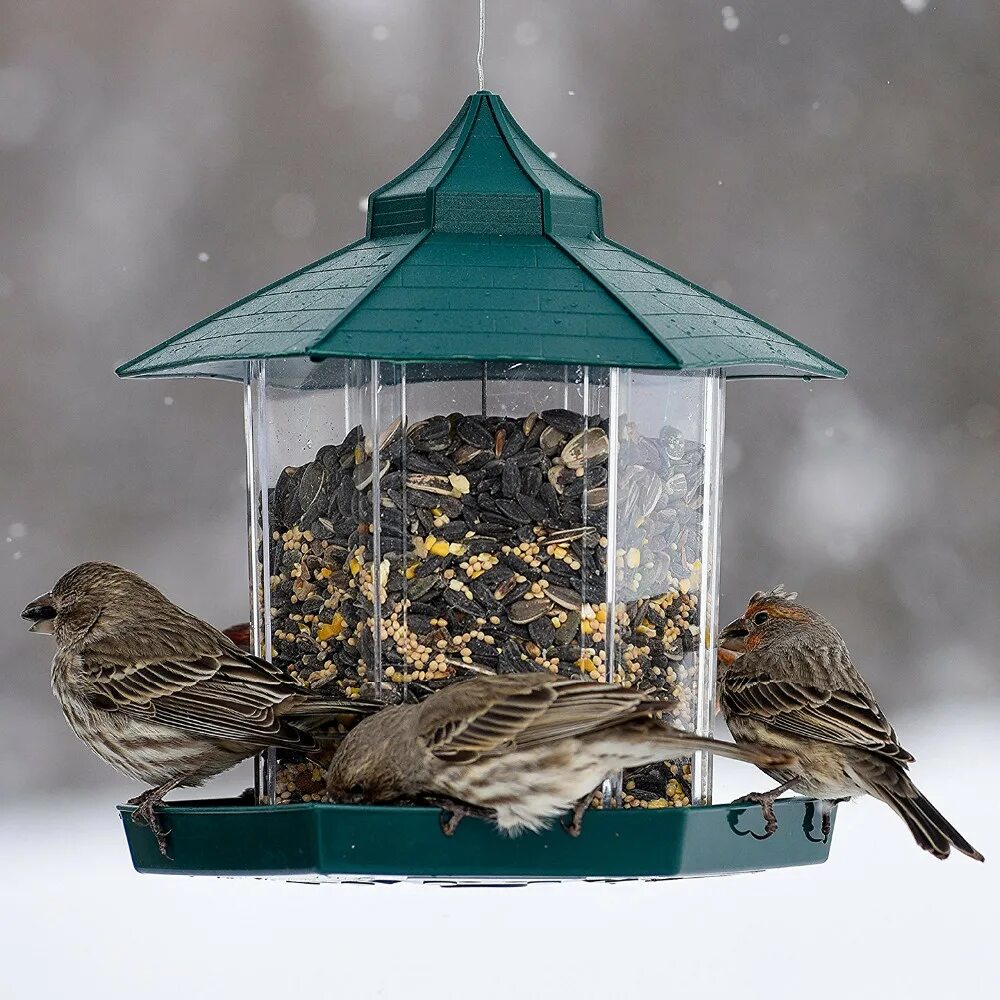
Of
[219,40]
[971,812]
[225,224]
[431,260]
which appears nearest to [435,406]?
[431,260]

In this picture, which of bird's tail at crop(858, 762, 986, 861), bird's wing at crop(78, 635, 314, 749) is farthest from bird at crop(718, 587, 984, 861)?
bird's wing at crop(78, 635, 314, 749)

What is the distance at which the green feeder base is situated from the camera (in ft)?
19.5

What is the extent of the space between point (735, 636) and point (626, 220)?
653 centimetres

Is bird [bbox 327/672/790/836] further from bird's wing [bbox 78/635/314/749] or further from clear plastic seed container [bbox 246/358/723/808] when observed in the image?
bird's wing [bbox 78/635/314/749]

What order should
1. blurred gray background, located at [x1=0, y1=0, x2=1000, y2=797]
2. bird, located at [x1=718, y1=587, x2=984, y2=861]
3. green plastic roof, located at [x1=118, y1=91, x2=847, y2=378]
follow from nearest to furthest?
green plastic roof, located at [x1=118, y1=91, x2=847, y2=378] → bird, located at [x1=718, y1=587, x2=984, y2=861] → blurred gray background, located at [x1=0, y1=0, x2=1000, y2=797]

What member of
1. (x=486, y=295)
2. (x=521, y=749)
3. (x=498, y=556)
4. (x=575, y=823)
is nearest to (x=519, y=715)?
(x=521, y=749)

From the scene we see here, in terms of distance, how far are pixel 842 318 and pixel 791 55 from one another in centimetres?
202

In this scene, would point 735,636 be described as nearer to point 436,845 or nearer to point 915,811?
point 915,811

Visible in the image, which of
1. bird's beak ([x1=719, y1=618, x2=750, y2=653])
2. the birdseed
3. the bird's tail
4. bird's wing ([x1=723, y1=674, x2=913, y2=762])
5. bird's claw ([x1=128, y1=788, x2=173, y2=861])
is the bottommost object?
the bird's tail

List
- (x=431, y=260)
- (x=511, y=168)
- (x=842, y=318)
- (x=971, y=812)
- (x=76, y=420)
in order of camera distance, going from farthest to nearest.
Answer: (x=842, y=318), (x=76, y=420), (x=971, y=812), (x=511, y=168), (x=431, y=260)

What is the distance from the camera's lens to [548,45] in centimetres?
1495

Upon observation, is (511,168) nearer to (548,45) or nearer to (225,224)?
(225,224)

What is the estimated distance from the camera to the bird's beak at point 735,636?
7.87m

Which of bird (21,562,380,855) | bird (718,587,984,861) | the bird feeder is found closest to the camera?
the bird feeder
